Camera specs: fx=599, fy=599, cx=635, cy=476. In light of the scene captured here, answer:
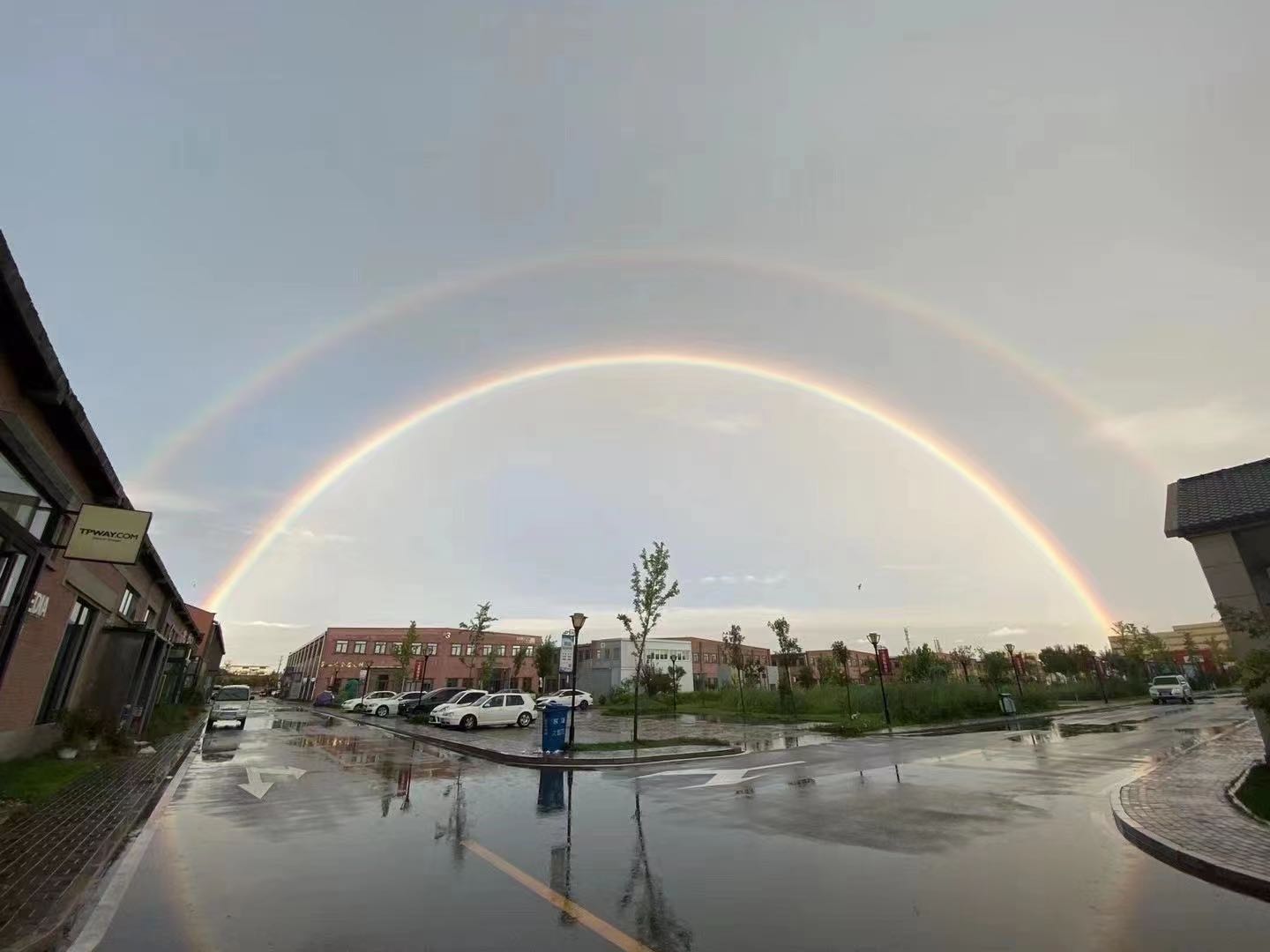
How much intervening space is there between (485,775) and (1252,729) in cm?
2710

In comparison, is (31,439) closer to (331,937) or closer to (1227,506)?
(331,937)

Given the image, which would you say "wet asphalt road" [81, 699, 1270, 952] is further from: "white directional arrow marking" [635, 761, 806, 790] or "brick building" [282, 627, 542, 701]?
"brick building" [282, 627, 542, 701]

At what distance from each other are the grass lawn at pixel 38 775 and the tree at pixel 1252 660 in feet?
64.0

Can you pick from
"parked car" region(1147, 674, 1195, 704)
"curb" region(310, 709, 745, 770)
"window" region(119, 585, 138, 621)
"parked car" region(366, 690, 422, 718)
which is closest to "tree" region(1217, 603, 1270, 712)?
"curb" region(310, 709, 745, 770)

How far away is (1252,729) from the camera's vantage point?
21.7 metres

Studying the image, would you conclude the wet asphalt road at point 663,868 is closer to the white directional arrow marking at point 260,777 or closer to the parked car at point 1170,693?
the white directional arrow marking at point 260,777

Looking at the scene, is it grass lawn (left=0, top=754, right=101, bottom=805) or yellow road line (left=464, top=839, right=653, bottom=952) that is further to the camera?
grass lawn (left=0, top=754, right=101, bottom=805)

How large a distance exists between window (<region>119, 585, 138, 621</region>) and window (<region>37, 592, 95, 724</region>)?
385cm

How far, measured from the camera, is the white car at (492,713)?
2617 centimetres

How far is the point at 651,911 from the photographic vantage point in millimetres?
5500

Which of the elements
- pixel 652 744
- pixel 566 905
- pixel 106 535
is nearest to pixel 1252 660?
pixel 566 905

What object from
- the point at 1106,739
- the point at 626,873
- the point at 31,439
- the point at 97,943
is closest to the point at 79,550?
the point at 31,439

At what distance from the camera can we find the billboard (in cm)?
1129

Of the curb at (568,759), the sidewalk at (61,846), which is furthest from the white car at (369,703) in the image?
the sidewalk at (61,846)
